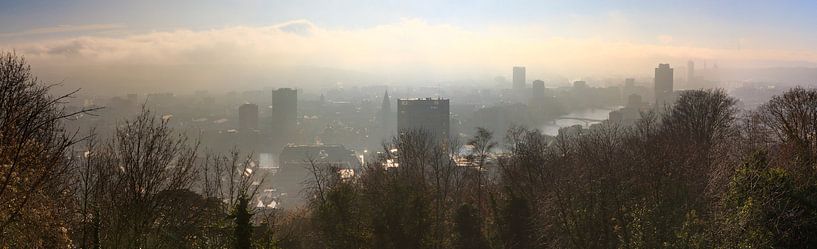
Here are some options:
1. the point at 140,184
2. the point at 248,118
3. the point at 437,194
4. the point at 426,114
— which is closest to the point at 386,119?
the point at 248,118

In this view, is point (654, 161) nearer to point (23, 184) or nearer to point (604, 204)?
point (604, 204)

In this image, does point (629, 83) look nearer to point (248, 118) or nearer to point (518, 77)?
point (518, 77)

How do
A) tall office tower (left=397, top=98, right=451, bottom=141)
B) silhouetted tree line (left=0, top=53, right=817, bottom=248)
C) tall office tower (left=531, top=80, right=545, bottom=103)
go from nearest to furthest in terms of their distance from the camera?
silhouetted tree line (left=0, top=53, right=817, bottom=248), tall office tower (left=397, top=98, right=451, bottom=141), tall office tower (left=531, top=80, right=545, bottom=103)

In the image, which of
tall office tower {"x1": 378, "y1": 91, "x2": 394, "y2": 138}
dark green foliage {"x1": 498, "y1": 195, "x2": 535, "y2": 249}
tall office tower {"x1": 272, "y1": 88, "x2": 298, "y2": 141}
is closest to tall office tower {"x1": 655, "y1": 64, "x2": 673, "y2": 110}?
tall office tower {"x1": 378, "y1": 91, "x2": 394, "y2": 138}

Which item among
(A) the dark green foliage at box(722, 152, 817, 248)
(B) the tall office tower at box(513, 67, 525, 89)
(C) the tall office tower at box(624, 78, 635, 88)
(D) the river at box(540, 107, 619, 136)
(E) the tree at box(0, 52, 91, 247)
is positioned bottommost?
(D) the river at box(540, 107, 619, 136)

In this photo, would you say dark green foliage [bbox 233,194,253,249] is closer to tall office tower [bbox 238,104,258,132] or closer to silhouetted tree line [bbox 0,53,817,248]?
silhouetted tree line [bbox 0,53,817,248]

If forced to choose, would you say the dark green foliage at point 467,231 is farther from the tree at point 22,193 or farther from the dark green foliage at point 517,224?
the tree at point 22,193

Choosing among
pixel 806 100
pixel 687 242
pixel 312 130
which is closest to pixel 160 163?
pixel 687 242
